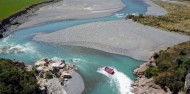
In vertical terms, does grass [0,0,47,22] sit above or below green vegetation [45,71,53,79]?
above

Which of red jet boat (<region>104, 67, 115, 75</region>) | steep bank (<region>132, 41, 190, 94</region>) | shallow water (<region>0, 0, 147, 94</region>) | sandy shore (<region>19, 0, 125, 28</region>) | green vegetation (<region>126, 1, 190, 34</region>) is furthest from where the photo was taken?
sandy shore (<region>19, 0, 125, 28</region>)

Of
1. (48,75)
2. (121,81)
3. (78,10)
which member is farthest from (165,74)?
(78,10)

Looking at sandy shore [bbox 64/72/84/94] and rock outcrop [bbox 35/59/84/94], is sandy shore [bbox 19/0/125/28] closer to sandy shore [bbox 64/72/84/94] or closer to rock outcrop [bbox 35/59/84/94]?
rock outcrop [bbox 35/59/84/94]

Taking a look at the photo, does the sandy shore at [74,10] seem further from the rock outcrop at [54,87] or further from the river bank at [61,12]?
the rock outcrop at [54,87]

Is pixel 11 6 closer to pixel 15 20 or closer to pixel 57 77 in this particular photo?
pixel 15 20

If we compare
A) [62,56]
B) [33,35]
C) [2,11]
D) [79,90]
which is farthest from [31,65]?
[2,11]

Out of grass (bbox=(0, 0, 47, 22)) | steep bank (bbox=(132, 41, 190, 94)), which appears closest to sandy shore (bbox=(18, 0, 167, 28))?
grass (bbox=(0, 0, 47, 22))

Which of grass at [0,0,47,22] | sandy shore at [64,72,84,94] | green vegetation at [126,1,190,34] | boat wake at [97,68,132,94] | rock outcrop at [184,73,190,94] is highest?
grass at [0,0,47,22]

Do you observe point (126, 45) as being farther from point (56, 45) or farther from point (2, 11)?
point (2, 11)
